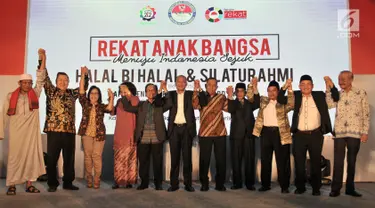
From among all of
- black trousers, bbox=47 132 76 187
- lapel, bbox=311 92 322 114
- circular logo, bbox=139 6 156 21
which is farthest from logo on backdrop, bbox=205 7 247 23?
black trousers, bbox=47 132 76 187

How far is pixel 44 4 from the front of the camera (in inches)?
223

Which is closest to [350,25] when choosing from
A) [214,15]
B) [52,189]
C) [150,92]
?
[214,15]

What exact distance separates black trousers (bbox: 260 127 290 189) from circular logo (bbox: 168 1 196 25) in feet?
6.37

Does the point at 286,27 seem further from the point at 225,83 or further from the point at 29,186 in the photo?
the point at 29,186

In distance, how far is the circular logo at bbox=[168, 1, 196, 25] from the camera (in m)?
5.49

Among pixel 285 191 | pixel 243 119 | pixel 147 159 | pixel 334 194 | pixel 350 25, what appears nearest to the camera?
pixel 334 194

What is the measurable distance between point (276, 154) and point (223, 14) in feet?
6.87

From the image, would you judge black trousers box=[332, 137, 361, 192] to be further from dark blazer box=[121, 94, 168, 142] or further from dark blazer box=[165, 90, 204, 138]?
dark blazer box=[121, 94, 168, 142]

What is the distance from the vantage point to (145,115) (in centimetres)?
454

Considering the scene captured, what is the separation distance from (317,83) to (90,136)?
9.56 feet

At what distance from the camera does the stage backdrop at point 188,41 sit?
211 inches

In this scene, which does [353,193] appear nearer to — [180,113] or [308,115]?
[308,115]

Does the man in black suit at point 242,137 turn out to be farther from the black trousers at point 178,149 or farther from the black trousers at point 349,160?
the black trousers at point 349,160

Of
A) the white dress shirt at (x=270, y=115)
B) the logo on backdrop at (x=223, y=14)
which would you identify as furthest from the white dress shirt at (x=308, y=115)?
the logo on backdrop at (x=223, y=14)
